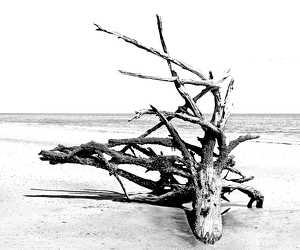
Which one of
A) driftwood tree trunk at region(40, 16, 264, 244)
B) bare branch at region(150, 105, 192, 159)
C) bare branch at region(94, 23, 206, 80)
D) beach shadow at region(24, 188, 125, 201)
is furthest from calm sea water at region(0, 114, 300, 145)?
bare branch at region(94, 23, 206, 80)

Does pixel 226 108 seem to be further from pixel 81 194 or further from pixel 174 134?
pixel 81 194

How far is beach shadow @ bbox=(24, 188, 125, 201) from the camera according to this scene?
885 cm

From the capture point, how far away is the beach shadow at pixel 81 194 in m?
8.85

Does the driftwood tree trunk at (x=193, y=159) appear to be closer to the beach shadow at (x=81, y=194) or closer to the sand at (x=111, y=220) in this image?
the sand at (x=111, y=220)

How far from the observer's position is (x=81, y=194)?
30.5 feet

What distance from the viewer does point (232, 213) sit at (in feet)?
25.6

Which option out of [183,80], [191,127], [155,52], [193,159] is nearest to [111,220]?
[193,159]

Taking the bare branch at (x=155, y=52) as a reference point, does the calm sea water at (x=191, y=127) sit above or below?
below

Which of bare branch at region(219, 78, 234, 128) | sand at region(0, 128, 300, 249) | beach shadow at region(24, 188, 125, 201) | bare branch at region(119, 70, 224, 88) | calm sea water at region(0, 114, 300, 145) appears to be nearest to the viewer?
sand at region(0, 128, 300, 249)

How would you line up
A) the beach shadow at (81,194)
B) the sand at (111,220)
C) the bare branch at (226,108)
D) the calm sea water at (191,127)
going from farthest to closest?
the calm sea water at (191,127), the beach shadow at (81,194), the bare branch at (226,108), the sand at (111,220)

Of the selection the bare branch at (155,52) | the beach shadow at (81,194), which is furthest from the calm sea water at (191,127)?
the bare branch at (155,52)

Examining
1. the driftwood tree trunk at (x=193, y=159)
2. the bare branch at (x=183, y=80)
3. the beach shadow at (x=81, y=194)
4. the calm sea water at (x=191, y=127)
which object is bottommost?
the calm sea water at (x=191, y=127)

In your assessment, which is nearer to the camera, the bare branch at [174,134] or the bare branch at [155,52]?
the bare branch at [155,52]

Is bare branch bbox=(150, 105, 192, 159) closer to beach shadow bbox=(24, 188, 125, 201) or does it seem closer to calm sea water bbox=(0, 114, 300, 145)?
beach shadow bbox=(24, 188, 125, 201)
